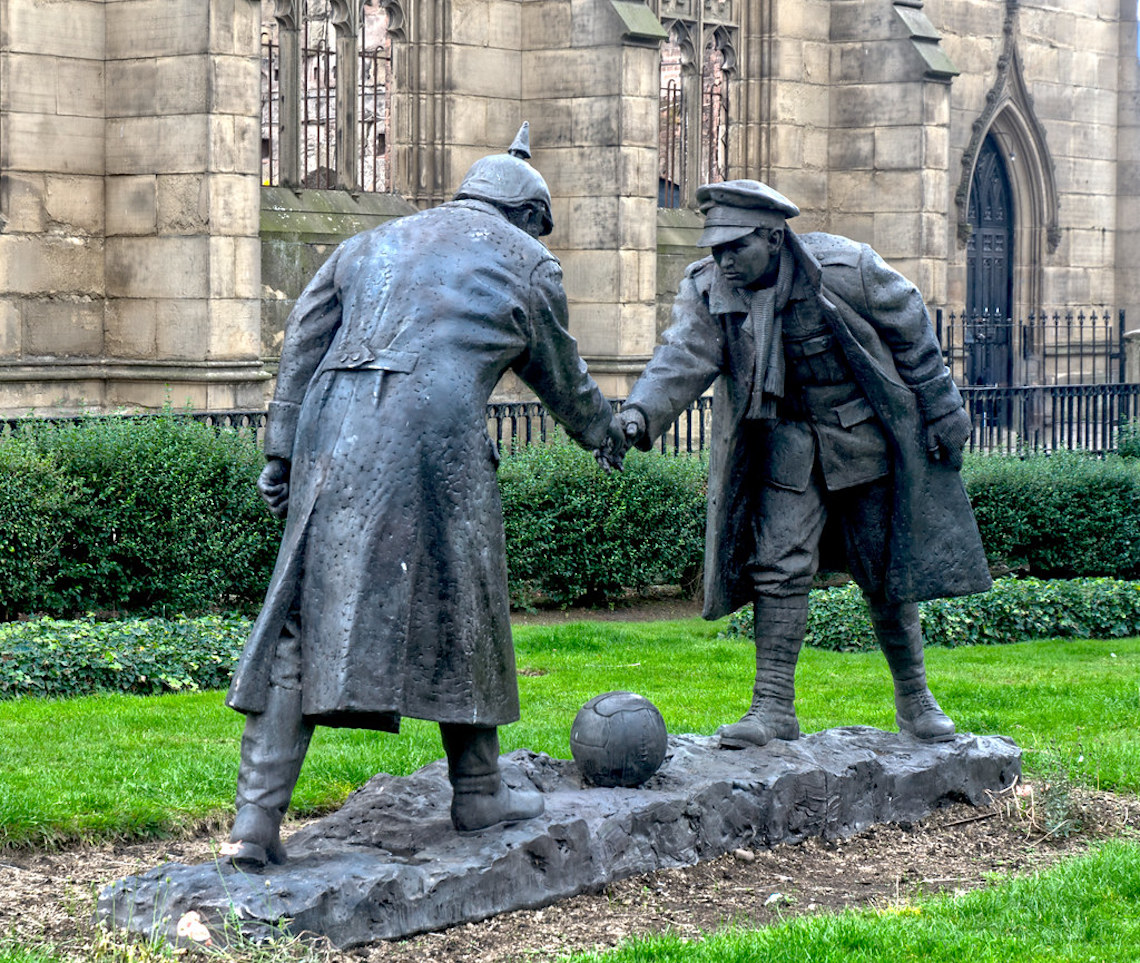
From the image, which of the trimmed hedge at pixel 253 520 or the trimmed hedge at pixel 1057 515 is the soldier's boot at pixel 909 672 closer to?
the trimmed hedge at pixel 253 520

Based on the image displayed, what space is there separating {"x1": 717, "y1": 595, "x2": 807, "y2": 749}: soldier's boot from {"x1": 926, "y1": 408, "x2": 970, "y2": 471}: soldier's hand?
0.76 meters

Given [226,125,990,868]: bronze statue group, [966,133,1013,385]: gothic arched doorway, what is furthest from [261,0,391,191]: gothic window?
[226,125,990,868]: bronze statue group

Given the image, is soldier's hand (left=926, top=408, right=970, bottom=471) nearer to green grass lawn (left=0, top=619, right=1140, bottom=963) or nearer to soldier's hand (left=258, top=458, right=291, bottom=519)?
green grass lawn (left=0, top=619, right=1140, bottom=963)

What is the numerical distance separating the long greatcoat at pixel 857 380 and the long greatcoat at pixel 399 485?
4.25 feet

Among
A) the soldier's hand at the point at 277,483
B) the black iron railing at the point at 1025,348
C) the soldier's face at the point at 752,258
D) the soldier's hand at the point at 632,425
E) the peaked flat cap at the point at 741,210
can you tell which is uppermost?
the peaked flat cap at the point at 741,210

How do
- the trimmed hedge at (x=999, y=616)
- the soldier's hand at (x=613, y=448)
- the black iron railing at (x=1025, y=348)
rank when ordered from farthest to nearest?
the black iron railing at (x=1025, y=348)
the trimmed hedge at (x=999, y=616)
the soldier's hand at (x=613, y=448)

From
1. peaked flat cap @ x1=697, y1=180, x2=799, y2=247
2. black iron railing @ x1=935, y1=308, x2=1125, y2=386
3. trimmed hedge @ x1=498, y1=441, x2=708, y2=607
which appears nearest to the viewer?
peaked flat cap @ x1=697, y1=180, x2=799, y2=247

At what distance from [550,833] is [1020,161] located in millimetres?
21586

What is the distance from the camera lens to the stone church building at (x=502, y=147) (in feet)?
49.7

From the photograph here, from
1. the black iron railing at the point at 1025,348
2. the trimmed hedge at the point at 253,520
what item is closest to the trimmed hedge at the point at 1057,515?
the trimmed hedge at the point at 253,520

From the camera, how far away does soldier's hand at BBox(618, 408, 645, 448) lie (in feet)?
22.5

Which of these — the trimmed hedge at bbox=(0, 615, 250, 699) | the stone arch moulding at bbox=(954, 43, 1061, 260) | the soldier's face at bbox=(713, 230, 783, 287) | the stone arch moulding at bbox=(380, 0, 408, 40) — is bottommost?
the trimmed hedge at bbox=(0, 615, 250, 699)

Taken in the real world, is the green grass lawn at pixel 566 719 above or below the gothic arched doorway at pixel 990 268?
below

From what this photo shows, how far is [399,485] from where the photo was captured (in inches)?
221
